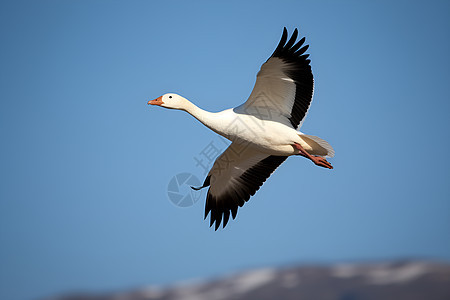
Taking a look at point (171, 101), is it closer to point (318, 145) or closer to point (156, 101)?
point (156, 101)

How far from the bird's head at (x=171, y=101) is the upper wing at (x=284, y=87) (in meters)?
0.86

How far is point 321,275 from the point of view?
170 ft

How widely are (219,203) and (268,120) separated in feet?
6.68

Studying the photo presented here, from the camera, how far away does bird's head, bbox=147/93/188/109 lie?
8.14m

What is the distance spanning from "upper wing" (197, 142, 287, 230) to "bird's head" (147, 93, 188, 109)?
3.82ft

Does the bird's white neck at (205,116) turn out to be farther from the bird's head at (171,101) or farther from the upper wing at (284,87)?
the upper wing at (284,87)

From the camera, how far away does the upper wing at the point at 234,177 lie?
354 inches

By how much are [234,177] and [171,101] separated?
1.87 meters

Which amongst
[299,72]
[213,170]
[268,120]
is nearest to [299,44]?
[299,72]

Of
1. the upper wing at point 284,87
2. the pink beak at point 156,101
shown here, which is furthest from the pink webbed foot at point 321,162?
the pink beak at point 156,101

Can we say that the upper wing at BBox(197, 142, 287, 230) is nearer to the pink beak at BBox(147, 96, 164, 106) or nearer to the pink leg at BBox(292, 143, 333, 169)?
the pink leg at BBox(292, 143, 333, 169)

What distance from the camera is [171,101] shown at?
8273mm

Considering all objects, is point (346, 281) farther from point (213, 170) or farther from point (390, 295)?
point (213, 170)

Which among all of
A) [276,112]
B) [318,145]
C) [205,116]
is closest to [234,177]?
[276,112]
